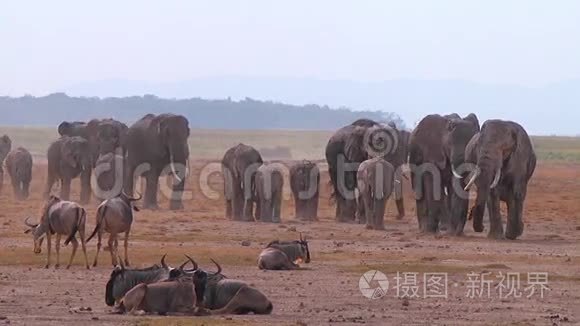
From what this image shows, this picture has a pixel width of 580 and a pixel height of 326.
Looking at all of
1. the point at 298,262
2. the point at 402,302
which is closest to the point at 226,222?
the point at 298,262

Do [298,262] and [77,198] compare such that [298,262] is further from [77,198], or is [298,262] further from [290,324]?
[77,198]

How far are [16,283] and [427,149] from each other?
15.3m

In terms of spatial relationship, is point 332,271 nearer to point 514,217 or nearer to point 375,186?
point 514,217

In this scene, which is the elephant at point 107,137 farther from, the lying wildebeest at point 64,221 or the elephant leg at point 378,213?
the lying wildebeest at point 64,221

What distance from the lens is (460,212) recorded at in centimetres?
3444

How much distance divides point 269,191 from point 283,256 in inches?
549

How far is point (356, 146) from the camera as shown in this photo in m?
41.7

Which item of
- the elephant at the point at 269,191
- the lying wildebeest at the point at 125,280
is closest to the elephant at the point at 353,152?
the elephant at the point at 269,191

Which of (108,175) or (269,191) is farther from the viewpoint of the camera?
(108,175)

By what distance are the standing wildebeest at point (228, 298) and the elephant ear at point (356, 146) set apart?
73.3 ft

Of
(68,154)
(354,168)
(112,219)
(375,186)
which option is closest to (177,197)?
(68,154)

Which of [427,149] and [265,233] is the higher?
[427,149]

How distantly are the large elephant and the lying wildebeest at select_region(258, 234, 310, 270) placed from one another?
24.8ft
